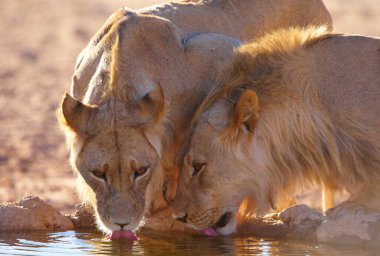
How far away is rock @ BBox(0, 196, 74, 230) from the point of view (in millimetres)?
6848

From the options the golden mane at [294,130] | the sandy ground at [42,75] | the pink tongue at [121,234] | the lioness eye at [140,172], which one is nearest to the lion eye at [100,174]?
the lioness eye at [140,172]

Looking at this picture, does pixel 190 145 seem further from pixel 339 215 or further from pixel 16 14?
pixel 16 14

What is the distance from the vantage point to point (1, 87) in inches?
527

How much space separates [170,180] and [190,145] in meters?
0.31

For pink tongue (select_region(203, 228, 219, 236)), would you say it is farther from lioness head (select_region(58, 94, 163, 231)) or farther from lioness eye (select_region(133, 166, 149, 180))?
lioness eye (select_region(133, 166, 149, 180))

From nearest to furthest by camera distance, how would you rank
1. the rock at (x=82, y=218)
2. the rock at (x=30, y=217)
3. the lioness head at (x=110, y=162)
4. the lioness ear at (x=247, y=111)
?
the lioness head at (x=110, y=162) < the lioness ear at (x=247, y=111) < the rock at (x=30, y=217) < the rock at (x=82, y=218)

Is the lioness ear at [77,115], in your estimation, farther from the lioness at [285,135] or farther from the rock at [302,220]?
the rock at [302,220]

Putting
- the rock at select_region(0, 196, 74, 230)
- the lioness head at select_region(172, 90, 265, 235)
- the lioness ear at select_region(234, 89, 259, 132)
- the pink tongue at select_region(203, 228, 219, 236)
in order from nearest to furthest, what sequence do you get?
the lioness ear at select_region(234, 89, 259, 132), the lioness head at select_region(172, 90, 265, 235), the pink tongue at select_region(203, 228, 219, 236), the rock at select_region(0, 196, 74, 230)

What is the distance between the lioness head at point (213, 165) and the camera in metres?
6.39

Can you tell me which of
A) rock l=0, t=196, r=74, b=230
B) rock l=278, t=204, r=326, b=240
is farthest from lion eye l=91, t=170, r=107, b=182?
rock l=278, t=204, r=326, b=240

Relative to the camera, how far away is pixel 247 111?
6285 mm

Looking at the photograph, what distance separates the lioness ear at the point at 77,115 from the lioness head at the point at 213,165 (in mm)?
721

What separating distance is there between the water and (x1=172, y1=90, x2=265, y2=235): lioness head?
0.57 ft

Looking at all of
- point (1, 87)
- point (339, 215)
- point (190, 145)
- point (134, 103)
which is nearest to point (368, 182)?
point (339, 215)
